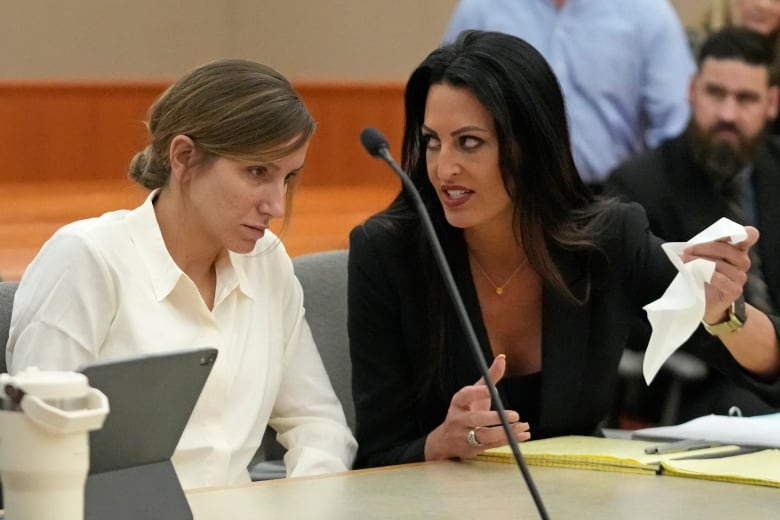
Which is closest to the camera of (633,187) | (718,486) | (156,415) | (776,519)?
(156,415)

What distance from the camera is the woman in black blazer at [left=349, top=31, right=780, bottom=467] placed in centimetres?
252

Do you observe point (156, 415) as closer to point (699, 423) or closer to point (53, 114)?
point (699, 423)

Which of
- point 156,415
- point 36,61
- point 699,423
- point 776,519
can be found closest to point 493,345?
point 699,423

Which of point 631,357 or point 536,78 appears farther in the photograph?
point 631,357

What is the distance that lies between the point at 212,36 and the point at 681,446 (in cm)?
656

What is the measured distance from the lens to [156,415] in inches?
63.4

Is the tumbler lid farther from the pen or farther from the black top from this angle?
the black top

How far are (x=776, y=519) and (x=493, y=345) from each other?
82cm

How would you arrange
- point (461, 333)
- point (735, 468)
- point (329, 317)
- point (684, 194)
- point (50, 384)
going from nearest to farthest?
point (50, 384)
point (735, 468)
point (461, 333)
point (329, 317)
point (684, 194)

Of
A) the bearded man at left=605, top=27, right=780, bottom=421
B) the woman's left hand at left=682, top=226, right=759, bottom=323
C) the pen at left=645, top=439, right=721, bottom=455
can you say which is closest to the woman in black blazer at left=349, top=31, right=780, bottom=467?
the woman's left hand at left=682, top=226, right=759, bottom=323

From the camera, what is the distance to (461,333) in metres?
2.53

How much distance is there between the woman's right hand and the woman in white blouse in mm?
242

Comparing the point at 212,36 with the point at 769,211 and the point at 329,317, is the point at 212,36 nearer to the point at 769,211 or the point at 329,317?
the point at 769,211

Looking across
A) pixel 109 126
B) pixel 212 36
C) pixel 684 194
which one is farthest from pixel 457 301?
pixel 212 36
